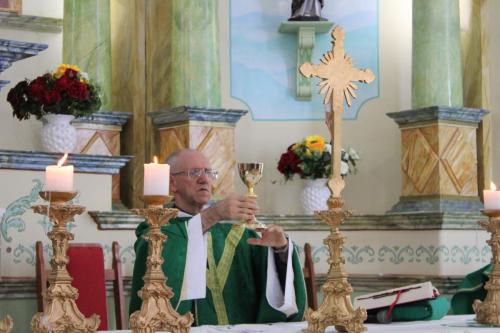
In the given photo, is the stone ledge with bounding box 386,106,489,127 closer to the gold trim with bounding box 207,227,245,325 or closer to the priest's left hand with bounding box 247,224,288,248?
the gold trim with bounding box 207,227,245,325

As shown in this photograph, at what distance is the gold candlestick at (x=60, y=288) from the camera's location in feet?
11.2

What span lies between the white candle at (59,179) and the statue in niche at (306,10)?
19.2ft

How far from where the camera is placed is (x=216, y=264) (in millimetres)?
5473

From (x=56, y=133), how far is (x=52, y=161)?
1.16 ft

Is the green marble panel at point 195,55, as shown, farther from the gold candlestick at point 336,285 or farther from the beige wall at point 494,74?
the gold candlestick at point 336,285

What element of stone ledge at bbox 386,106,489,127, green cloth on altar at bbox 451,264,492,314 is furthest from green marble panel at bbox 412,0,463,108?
green cloth on altar at bbox 451,264,492,314

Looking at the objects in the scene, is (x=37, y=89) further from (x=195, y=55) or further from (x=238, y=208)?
(x=238, y=208)

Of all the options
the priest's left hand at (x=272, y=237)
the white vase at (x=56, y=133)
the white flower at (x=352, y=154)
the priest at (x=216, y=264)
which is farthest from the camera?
the white flower at (x=352, y=154)

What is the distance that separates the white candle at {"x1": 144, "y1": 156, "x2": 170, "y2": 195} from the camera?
354 centimetres

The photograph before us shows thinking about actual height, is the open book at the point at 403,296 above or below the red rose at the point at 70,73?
below

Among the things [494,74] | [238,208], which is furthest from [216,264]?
[494,74]

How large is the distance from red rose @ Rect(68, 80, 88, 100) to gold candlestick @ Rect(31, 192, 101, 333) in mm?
3703

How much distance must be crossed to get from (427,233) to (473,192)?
66 centimetres

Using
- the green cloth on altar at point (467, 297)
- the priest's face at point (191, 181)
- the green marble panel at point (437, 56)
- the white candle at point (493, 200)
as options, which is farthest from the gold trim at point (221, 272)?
the green marble panel at point (437, 56)
